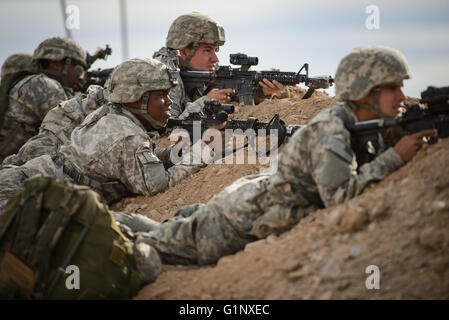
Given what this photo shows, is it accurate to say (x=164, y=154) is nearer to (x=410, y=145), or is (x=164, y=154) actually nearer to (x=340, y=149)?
(x=340, y=149)

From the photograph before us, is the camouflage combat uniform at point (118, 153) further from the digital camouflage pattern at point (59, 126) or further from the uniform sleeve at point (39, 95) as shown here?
the uniform sleeve at point (39, 95)

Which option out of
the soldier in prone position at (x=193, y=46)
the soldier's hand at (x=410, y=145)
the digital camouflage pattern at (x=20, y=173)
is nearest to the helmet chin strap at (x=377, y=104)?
the soldier's hand at (x=410, y=145)

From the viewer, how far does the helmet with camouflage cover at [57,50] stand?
38.0 feet

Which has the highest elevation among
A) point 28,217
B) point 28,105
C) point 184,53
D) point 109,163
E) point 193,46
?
point 193,46

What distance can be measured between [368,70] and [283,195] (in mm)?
1191

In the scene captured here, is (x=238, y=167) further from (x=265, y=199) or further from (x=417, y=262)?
(x=417, y=262)

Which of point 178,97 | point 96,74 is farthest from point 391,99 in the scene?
point 96,74

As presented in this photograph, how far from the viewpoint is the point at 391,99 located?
530cm

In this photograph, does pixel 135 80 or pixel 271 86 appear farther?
pixel 271 86

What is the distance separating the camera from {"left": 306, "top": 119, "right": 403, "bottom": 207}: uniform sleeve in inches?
197

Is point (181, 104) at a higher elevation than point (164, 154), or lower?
higher

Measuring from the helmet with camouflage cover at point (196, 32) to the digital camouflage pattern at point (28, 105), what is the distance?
2.36 metres

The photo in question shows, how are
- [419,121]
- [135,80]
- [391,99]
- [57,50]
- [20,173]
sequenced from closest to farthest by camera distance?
1. [419,121]
2. [391,99]
3. [135,80]
4. [20,173]
5. [57,50]

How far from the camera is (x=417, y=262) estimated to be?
14.0ft
